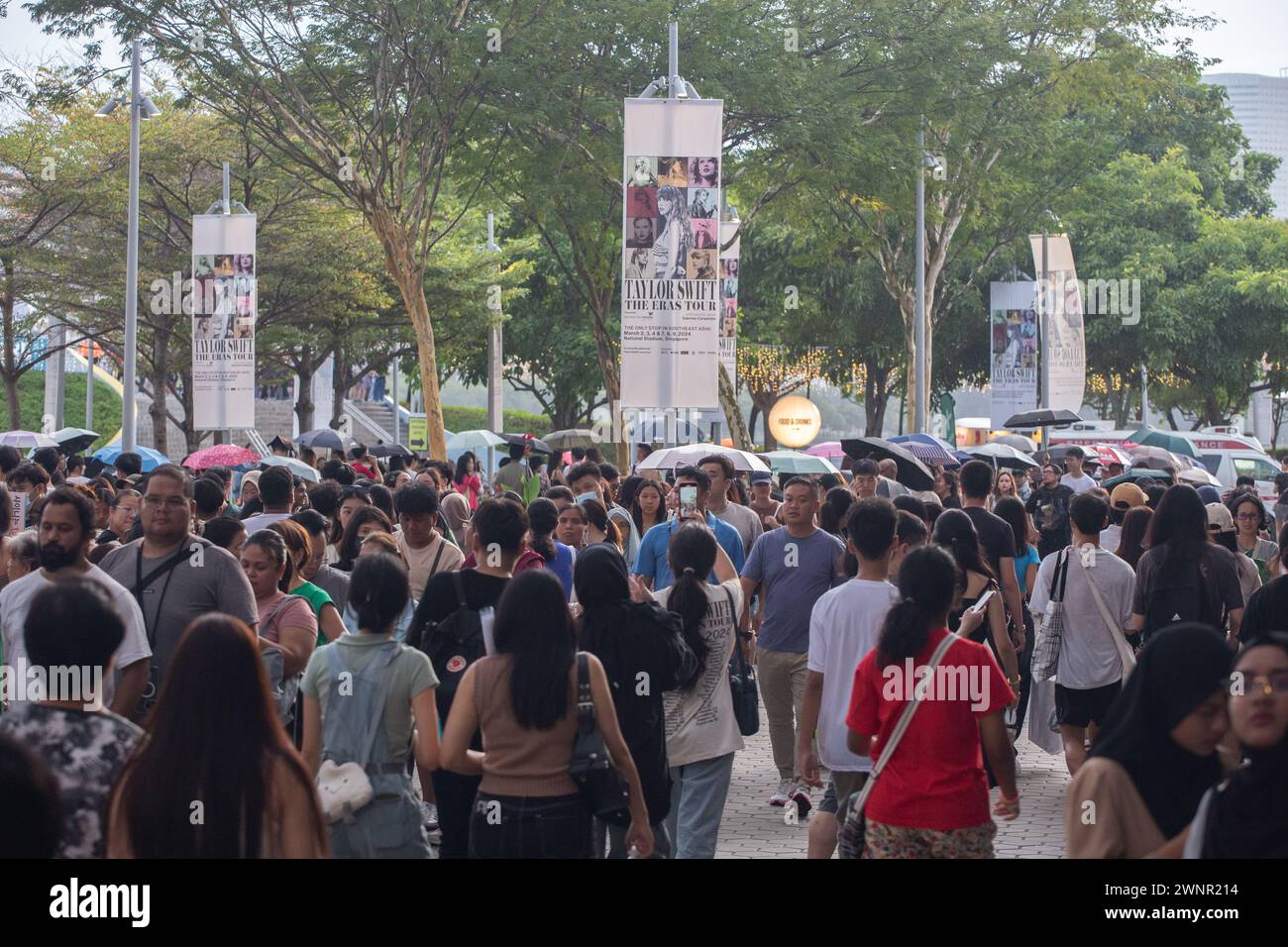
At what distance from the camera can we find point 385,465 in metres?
27.7

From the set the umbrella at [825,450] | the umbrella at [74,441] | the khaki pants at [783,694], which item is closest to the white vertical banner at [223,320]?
the umbrella at [74,441]

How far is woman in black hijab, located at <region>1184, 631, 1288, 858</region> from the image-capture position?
3793 millimetres

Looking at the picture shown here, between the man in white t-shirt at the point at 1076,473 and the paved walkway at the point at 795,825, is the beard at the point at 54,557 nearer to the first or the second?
the paved walkway at the point at 795,825

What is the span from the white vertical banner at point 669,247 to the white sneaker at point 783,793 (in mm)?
5998

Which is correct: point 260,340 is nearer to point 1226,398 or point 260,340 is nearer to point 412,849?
point 1226,398

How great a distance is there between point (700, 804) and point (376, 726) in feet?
6.97

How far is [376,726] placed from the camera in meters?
5.29

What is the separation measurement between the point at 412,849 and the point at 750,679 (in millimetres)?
2771

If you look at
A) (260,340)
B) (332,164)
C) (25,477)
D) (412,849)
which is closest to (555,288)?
(260,340)

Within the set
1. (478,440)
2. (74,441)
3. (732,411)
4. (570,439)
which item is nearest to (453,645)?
(74,441)

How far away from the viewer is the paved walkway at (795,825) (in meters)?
8.30

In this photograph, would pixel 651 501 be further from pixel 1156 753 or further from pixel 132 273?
pixel 132 273

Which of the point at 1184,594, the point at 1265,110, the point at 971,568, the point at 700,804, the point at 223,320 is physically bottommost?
the point at 700,804

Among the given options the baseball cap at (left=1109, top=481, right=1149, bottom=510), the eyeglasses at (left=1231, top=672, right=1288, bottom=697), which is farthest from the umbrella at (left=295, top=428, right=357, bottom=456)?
the eyeglasses at (left=1231, top=672, right=1288, bottom=697)
